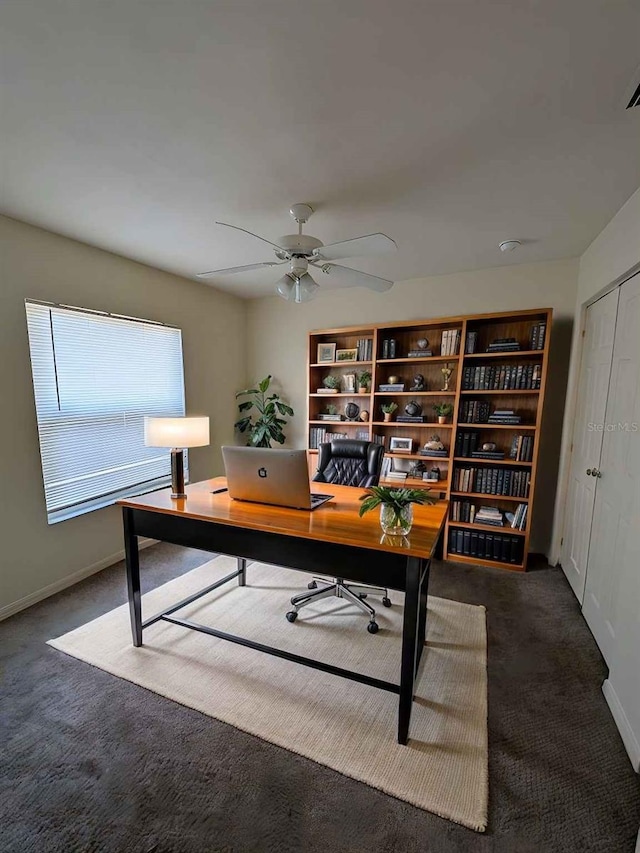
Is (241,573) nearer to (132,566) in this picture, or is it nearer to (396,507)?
(132,566)

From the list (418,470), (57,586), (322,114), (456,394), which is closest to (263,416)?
(418,470)

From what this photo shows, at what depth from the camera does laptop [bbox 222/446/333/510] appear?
5.64 ft

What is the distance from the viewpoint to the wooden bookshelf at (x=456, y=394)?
2.97m

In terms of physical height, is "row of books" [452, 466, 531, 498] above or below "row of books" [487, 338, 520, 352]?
below

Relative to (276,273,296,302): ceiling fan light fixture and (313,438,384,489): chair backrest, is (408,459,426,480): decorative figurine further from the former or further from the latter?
(276,273,296,302): ceiling fan light fixture

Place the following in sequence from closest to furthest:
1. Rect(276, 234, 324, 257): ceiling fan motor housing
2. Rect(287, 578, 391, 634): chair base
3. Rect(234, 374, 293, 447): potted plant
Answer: Rect(276, 234, 324, 257): ceiling fan motor housing < Rect(287, 578, 391, 634): chair base < Rect(234, 374, 293, 447): potted plant

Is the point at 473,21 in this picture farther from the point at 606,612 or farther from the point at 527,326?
the point at 606,612

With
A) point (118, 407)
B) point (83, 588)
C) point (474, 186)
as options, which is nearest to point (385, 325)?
point (474, 186)

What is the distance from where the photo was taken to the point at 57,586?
2584 mm

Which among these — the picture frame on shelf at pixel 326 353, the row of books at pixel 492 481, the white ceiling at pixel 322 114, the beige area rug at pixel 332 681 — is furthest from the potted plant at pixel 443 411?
the beige area rug at pixel 332 681

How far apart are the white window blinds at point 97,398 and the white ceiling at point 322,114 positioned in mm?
749

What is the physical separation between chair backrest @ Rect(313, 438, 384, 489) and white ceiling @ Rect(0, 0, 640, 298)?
5.09 feet

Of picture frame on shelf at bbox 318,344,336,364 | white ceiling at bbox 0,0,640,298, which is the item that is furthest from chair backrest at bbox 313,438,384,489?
white ceiling at bbox 0,0,640,298

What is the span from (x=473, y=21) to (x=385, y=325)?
2.35m
